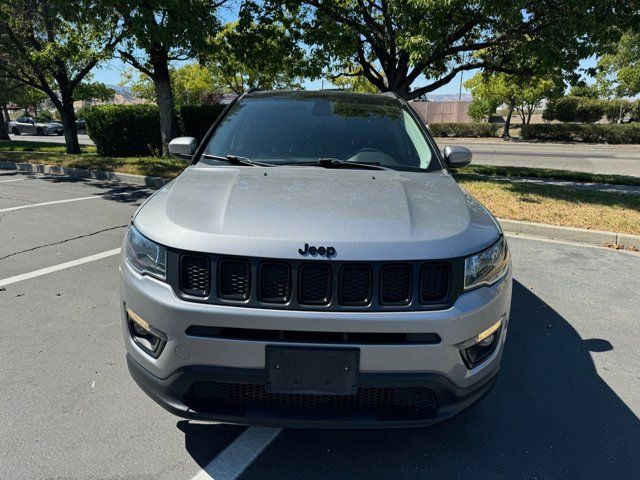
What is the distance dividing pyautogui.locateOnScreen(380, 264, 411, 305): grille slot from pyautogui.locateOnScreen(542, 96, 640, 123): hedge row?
3878cm

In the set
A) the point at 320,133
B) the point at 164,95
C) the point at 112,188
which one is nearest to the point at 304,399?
the point at 320,133

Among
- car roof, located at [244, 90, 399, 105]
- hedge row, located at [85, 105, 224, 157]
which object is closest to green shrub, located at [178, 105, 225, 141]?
hedge row, located at [85, 105, 224, 157]

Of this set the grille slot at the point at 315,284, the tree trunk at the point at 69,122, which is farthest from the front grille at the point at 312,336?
the tree trunk at the point at 69,122

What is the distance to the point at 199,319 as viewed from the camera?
192 centimetres

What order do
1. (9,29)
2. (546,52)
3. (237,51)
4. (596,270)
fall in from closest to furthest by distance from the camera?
(596,270) → (546,52) → (237,51) → (9,29)

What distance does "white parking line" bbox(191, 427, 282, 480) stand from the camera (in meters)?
2.20

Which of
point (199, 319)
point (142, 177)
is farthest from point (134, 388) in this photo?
point (142, 177)

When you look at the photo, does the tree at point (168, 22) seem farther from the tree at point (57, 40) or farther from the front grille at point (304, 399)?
the front grille at point (304, 399)

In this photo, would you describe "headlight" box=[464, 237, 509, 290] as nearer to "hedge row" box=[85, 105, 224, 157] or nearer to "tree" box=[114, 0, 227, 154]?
"tree" box=[114, 0, 227, 154]

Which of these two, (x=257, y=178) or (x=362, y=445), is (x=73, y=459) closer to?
(x=362, y=445)

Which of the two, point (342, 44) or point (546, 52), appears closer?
point (546, 52)

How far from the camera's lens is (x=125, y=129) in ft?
49.2

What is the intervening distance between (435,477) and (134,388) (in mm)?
1804

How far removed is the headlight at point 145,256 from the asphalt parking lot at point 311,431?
94cm
